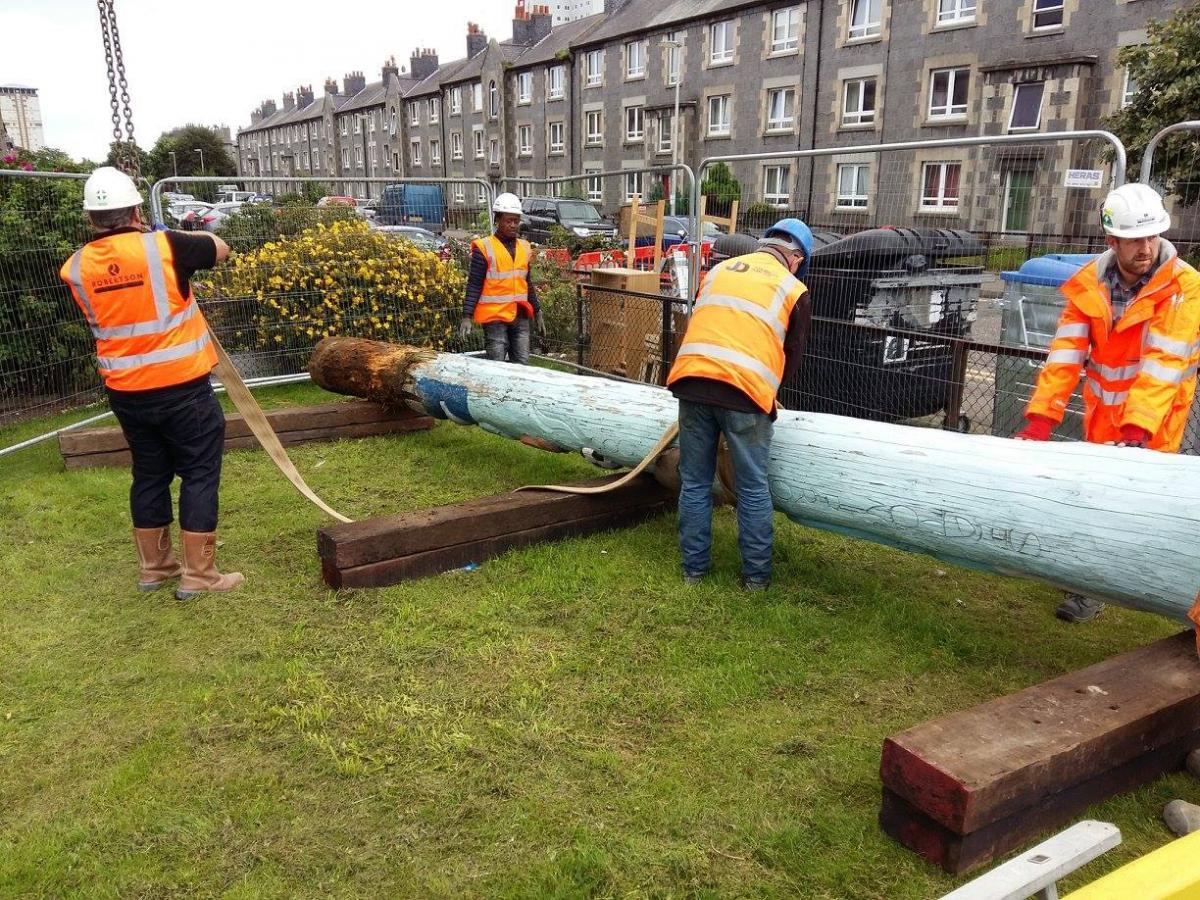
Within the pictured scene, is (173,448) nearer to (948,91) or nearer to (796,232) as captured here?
(796,232)

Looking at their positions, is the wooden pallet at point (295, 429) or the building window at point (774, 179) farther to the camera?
the building window at point (774, 179)

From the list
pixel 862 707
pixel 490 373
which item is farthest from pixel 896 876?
pixel 490 373

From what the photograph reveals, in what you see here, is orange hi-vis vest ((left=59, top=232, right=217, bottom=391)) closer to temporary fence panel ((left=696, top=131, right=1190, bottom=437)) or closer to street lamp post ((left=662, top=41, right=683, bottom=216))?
temporary fence panel ((left=696, top=131, right=1190, bottom=437))

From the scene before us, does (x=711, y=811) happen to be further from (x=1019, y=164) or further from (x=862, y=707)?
(x=1019, y=164)

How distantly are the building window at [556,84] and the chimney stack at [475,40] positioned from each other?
9559 mm

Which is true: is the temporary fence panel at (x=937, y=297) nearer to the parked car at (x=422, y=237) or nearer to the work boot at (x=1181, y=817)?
the work boot at (x=1181, y=817)

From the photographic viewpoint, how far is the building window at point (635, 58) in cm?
3509

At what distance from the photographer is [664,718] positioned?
10.7 ft

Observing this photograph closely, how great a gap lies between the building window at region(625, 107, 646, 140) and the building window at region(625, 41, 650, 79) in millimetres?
1313

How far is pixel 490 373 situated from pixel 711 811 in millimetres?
3679

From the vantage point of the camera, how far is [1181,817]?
2.67 meters

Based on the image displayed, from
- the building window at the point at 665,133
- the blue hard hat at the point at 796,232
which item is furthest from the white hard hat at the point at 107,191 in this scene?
the building window at the point at 665,133

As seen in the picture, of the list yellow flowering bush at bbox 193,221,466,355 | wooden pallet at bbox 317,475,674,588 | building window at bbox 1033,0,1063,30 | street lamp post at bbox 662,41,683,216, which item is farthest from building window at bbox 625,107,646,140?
wooden pallet at bbox 317,475,674,588

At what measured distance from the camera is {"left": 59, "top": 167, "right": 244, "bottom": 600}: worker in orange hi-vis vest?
13.2 feet
